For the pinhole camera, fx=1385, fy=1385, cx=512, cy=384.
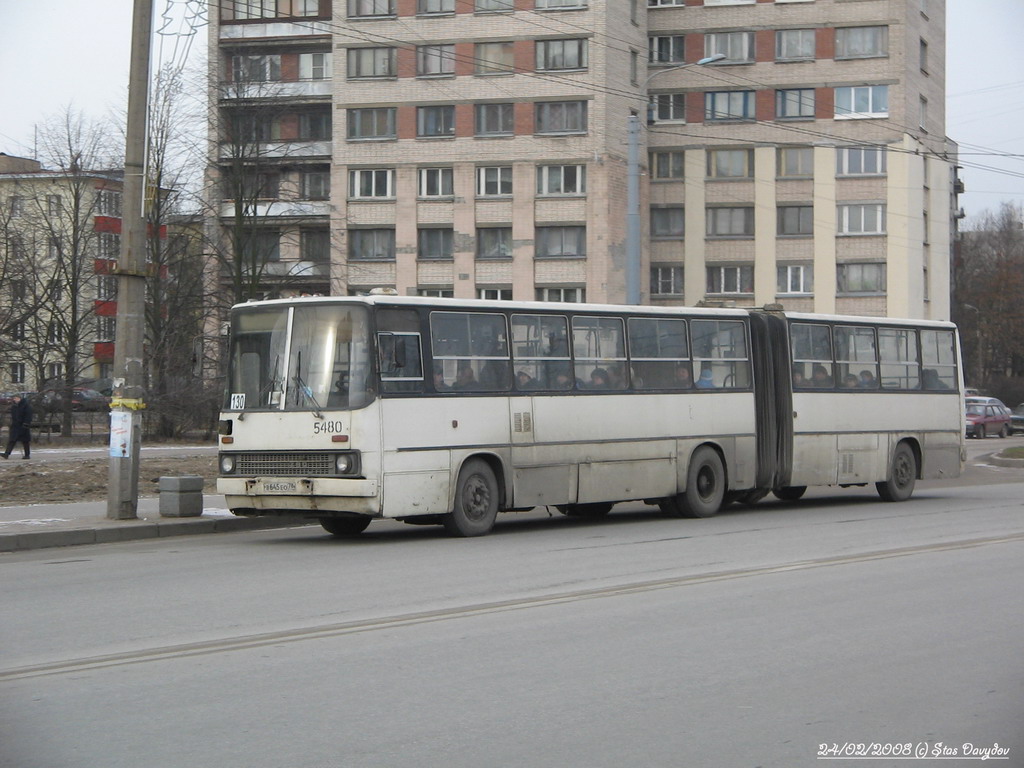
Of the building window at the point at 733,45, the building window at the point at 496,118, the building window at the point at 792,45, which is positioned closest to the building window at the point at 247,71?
the building window at the point at 496,118

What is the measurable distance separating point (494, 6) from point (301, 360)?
2053 inches

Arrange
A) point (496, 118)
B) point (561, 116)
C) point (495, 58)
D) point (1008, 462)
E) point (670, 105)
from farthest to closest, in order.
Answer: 1. point (670, 105)
2. point (496, 118)
3. point (495, 58)
4. point (561, 116)
5. point (1008, 462)

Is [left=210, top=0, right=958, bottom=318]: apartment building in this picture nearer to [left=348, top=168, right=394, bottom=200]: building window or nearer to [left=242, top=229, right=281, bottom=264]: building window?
[left=348, top=168, right=394, bottom=200]: building window

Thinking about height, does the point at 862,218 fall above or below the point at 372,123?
below

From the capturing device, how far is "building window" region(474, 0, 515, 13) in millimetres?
64938

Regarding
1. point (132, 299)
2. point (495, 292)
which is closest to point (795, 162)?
point (495, 292)

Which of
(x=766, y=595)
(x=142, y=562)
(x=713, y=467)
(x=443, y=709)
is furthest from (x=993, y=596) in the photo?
(x=713, y=467)

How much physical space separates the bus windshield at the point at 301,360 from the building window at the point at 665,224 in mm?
56040

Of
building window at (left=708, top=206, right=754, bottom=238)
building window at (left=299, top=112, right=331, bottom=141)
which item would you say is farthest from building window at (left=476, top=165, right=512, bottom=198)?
building window at (left=708, top=206, right=754, bottom=238)

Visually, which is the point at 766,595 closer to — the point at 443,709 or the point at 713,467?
the point at 443,709

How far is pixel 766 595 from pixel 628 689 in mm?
3935

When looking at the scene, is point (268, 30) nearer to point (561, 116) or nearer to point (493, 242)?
point (493, 242)

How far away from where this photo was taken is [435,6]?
66062mm

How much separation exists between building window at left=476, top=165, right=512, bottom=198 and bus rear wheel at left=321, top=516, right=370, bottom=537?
4935 cm
